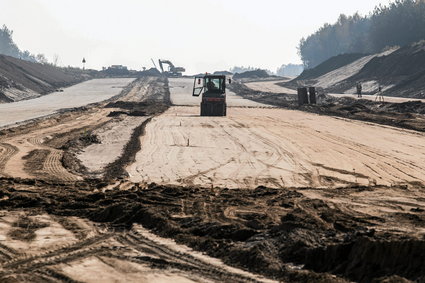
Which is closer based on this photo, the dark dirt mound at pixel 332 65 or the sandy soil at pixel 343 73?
the sandy soil at pixel 343 73

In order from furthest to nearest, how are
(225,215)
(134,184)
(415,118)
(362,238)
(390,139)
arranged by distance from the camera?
(415,118) → (390,139) → (134,184) → (225,215) → (362,238)

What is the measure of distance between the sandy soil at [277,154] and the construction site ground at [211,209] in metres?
0.06

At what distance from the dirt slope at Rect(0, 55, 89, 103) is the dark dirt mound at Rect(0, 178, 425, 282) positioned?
45516mm

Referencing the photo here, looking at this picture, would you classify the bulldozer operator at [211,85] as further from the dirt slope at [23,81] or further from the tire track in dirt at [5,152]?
the dirt slope at [23,81]

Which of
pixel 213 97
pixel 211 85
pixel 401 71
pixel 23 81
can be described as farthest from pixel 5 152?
pixel 401 71

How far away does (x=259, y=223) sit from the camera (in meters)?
9.34

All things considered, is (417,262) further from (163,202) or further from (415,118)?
(415,118)

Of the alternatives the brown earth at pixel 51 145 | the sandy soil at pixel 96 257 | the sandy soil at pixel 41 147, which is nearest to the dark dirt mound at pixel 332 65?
the brown earth at pixel 51 145

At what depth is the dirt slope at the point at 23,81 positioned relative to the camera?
6091 cm

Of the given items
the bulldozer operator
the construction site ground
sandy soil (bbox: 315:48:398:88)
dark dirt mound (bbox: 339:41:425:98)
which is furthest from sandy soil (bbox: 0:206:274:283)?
sandy soil (bbox: 315:48:398:88)

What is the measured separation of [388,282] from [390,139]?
19.1 metres

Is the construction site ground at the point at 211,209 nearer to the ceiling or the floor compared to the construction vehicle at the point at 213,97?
nearer to the floor

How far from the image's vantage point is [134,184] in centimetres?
1409

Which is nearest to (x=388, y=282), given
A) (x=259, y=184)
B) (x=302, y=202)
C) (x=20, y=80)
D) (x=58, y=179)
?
(x=302, y=202)
